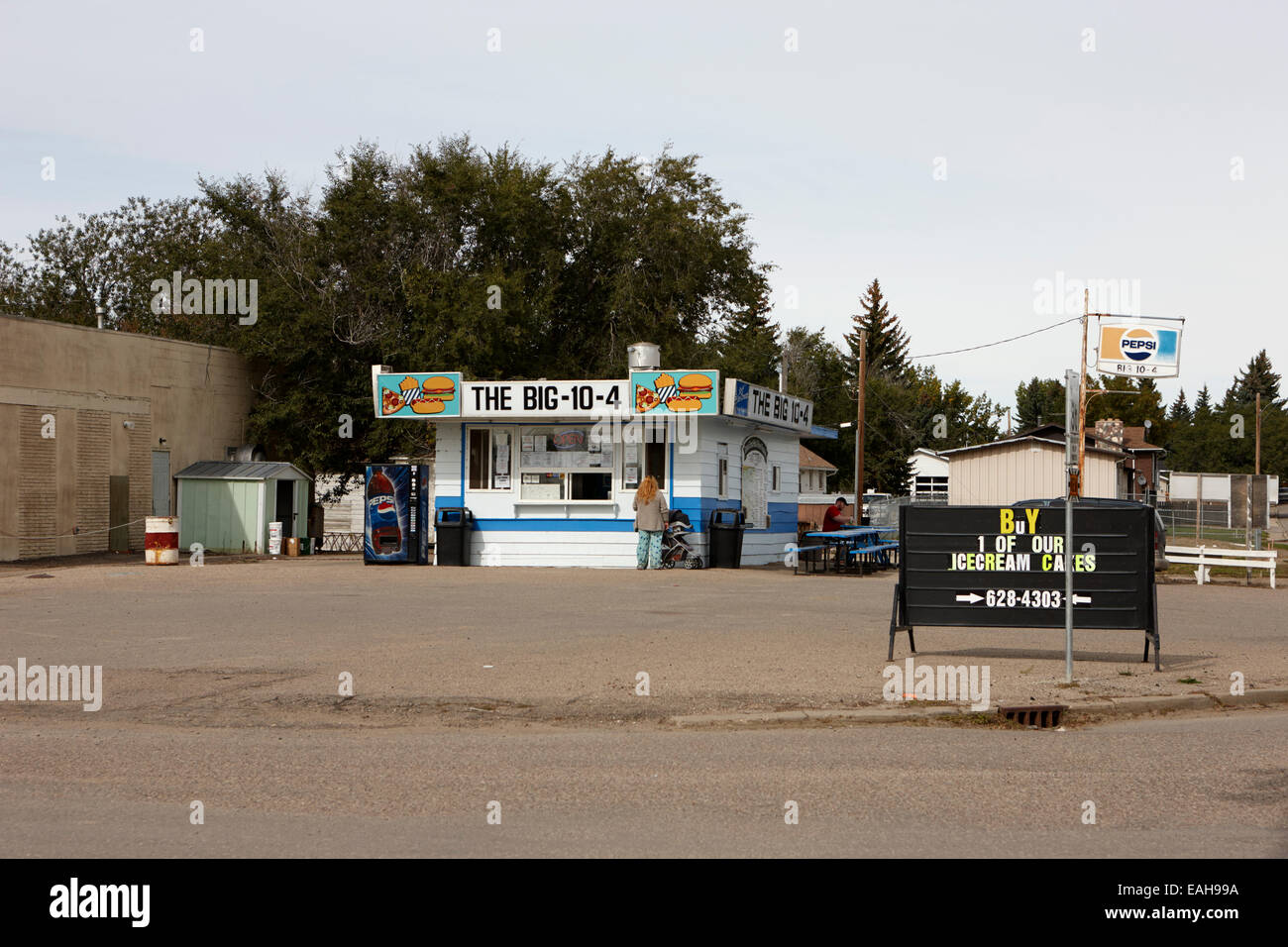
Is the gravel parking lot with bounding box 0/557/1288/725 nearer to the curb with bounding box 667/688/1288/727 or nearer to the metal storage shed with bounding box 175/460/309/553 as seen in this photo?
the curb with bounding box 667/688/1288/727

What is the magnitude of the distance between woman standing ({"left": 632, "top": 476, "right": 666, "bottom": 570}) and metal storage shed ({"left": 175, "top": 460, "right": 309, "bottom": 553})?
11.3 metres

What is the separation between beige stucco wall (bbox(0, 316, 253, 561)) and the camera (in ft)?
91.7

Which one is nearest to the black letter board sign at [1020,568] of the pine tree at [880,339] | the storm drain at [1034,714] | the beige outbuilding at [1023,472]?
the storm drain at [1034,714]

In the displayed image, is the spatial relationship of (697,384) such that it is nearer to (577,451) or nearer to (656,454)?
(656,454)

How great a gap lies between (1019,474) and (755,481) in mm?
27717

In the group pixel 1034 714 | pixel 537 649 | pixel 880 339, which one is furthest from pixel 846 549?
pixel 880 339

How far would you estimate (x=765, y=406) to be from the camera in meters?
26.9

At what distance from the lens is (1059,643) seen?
13.3 metres

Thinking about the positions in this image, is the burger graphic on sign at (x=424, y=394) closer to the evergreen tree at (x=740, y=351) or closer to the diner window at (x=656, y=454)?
the diner window at (x=656, y=454)

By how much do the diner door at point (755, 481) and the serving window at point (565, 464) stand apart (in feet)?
11.2

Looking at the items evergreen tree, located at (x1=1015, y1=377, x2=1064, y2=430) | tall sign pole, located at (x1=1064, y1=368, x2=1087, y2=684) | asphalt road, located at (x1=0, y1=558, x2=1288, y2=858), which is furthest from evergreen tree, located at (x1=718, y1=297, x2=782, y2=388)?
evergreen tree, located at (x1=1015, y1=377, x2=1064, y2=430)

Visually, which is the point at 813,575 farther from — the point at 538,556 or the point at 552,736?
the point at 552,736

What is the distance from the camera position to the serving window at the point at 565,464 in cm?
2569
